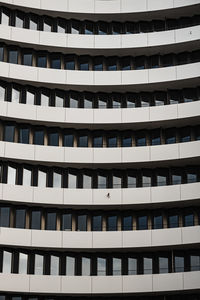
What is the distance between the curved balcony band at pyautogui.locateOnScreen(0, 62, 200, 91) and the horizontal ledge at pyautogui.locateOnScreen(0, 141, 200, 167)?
230 inches

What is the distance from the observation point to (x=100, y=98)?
180 feet

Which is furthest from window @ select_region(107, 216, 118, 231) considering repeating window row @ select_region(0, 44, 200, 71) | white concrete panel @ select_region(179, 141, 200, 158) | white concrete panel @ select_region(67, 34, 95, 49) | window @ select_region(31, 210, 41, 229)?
white concrete panel @ select_region(67, 34, 95, 49)

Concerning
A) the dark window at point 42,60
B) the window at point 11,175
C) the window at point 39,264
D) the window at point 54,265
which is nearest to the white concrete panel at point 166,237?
the window at point 54,265

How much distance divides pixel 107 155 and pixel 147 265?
9.61 m

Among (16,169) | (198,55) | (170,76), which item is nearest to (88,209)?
(16,169)

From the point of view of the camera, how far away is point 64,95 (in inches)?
2142

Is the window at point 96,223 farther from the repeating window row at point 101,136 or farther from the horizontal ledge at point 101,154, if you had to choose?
the repeating window row at point 101,136

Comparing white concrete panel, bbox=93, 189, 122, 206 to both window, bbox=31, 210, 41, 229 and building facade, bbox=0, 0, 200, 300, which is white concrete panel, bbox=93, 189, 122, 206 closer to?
building facade, bbox=0, 0, 200, 300

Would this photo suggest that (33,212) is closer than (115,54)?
Yes

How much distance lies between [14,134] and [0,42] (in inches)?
324

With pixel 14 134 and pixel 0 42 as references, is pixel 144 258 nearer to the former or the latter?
pixel 14 134

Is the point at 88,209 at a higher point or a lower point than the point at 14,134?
lower

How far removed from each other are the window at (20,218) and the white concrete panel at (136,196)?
814cm

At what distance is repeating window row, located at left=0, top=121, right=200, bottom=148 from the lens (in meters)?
52.2
